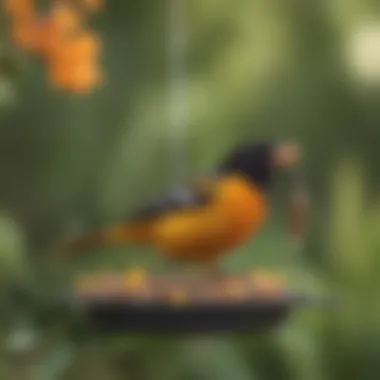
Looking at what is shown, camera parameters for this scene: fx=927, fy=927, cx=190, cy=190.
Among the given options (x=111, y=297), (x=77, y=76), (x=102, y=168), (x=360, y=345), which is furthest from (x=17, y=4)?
(x=360, y=345)

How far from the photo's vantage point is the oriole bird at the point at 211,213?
1.02 m

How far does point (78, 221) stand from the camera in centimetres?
102

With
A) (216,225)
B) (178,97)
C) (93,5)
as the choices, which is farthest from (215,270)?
(93,5)

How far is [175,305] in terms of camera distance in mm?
1021

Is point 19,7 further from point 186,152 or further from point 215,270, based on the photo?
point 215,270

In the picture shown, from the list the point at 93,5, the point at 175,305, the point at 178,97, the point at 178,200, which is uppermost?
the point at 93,5

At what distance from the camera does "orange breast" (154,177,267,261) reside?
102 centimetres

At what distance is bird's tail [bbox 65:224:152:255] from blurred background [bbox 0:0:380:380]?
0.04ft

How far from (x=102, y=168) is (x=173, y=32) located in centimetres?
17

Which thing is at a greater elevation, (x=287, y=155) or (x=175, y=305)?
(x=287, y=155)

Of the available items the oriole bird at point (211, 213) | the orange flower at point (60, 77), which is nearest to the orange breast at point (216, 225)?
the oriole bird at point (211, 213)

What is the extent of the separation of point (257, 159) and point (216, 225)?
9 centimetres

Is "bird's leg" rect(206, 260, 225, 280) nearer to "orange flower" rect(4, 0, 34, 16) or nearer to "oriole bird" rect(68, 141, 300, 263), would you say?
"oriole bird" rect(68, 141, 300, 263)

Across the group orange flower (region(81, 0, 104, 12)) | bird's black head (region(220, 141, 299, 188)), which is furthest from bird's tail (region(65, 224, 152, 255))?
orange flower (region(81, 0, 104, 12))
